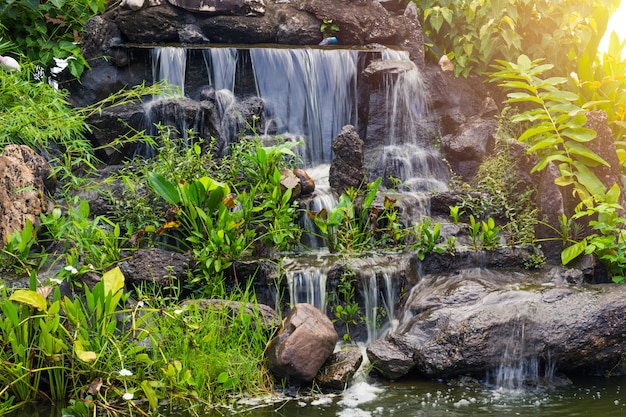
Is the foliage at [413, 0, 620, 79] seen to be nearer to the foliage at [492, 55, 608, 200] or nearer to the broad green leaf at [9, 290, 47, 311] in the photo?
the foliage at [492, 55, 608, 200]

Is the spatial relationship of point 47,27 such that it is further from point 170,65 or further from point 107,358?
point 107,358

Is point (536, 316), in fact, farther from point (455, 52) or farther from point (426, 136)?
point (455, 52)

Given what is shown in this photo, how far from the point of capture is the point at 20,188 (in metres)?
5.74

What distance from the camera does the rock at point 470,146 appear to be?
7953mm

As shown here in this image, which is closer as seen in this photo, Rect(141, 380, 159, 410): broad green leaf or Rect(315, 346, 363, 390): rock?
Rect(141, 380, 159, 410): broad green leaf

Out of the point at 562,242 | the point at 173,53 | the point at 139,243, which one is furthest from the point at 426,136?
the point at 139,243

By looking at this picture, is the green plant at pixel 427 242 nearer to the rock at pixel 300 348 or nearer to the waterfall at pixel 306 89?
the rock at pixel 300 348

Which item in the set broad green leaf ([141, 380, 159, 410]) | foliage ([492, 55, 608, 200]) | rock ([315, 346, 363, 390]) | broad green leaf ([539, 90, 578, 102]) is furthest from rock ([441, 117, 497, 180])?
broad green leaf ([141, 380, 159, 410])

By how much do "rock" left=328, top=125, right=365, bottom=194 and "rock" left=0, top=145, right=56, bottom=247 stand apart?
2.83 m

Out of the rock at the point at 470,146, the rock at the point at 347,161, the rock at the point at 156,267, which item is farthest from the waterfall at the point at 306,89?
the rock at the point at 156,267

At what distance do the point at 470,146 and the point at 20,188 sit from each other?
4.95 metres

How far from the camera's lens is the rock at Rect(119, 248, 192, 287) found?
5.50 metres

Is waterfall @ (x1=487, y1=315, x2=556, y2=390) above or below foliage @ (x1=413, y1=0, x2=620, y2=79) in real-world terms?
below

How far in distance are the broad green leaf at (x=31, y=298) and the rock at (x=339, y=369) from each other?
1.93m
